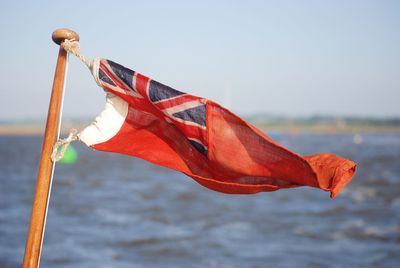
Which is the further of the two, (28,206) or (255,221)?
(28,206)

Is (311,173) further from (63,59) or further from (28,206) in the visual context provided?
(28,206)

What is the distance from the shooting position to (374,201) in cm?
2172

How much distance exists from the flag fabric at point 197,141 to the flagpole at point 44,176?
377mm

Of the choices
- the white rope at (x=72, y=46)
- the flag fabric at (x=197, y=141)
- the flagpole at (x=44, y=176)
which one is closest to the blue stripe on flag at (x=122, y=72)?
the flag fabric at (x=197, y=141)

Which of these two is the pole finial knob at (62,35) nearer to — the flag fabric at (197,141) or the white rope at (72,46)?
the white rope at (72,46)

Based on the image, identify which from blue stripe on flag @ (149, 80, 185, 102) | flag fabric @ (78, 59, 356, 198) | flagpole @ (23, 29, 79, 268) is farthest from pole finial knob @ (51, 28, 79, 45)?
blue stripe on flag @ (149, 80, 185, 102)

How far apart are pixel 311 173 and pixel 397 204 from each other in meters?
19.1

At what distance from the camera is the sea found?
39.8 ft

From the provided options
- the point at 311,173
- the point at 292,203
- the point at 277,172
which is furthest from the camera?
the point at 292,203

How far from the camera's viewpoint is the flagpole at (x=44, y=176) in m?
3.38

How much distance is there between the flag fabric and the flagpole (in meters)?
0.38

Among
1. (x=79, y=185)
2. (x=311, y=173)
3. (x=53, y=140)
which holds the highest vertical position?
(x=79, y=185)

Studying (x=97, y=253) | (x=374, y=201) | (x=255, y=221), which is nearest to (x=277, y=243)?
(x=255, y=221)

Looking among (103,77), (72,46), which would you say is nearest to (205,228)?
(103,77)
